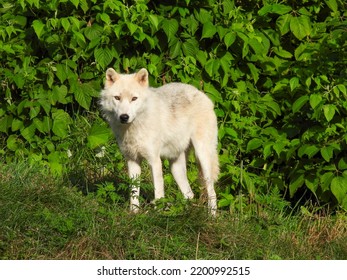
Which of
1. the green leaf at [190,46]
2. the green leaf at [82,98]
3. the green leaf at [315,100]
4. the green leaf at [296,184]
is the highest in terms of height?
the green leaf at [190,46]

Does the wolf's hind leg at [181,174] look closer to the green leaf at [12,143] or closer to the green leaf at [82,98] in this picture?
the green leaf at [82,98]

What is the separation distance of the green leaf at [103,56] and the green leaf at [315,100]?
2.23m

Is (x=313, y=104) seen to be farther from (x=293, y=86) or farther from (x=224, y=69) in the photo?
(x=224, y=69)

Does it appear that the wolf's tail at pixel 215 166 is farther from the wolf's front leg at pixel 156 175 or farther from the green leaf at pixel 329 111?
the green leaf at pixel 329 111

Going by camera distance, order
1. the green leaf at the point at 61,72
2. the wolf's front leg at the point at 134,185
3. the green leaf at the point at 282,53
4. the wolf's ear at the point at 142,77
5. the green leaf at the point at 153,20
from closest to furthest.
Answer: the wolf's front leg at the point at 134,185 < the wolf's ear at the point at 142,77 < the green leaf at the point at 153,20 < the green leaf at the point at 61,72 < the green leaf at the point at 282,53

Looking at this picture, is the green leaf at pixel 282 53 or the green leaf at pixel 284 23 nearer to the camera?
the green leaf at pixel 284 23

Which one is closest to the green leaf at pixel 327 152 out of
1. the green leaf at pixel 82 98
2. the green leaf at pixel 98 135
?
the green leaf at pixel 98 135

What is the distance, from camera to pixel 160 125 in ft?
26.0

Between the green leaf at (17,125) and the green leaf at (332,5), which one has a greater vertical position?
the green leaf at (332,5)

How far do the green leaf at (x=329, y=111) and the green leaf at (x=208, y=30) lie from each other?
160cm

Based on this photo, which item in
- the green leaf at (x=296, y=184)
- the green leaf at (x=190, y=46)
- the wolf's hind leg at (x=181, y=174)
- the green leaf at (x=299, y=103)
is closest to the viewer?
the green leaf at (x=299, y=103)

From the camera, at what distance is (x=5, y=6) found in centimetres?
931

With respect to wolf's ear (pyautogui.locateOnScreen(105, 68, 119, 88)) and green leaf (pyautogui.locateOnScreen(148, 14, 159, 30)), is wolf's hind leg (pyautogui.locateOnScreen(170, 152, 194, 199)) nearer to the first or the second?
wolf's ear (pyautogui.locateOnScreen(105, 68, 119, 88))

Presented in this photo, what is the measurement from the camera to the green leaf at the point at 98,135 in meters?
8.84
